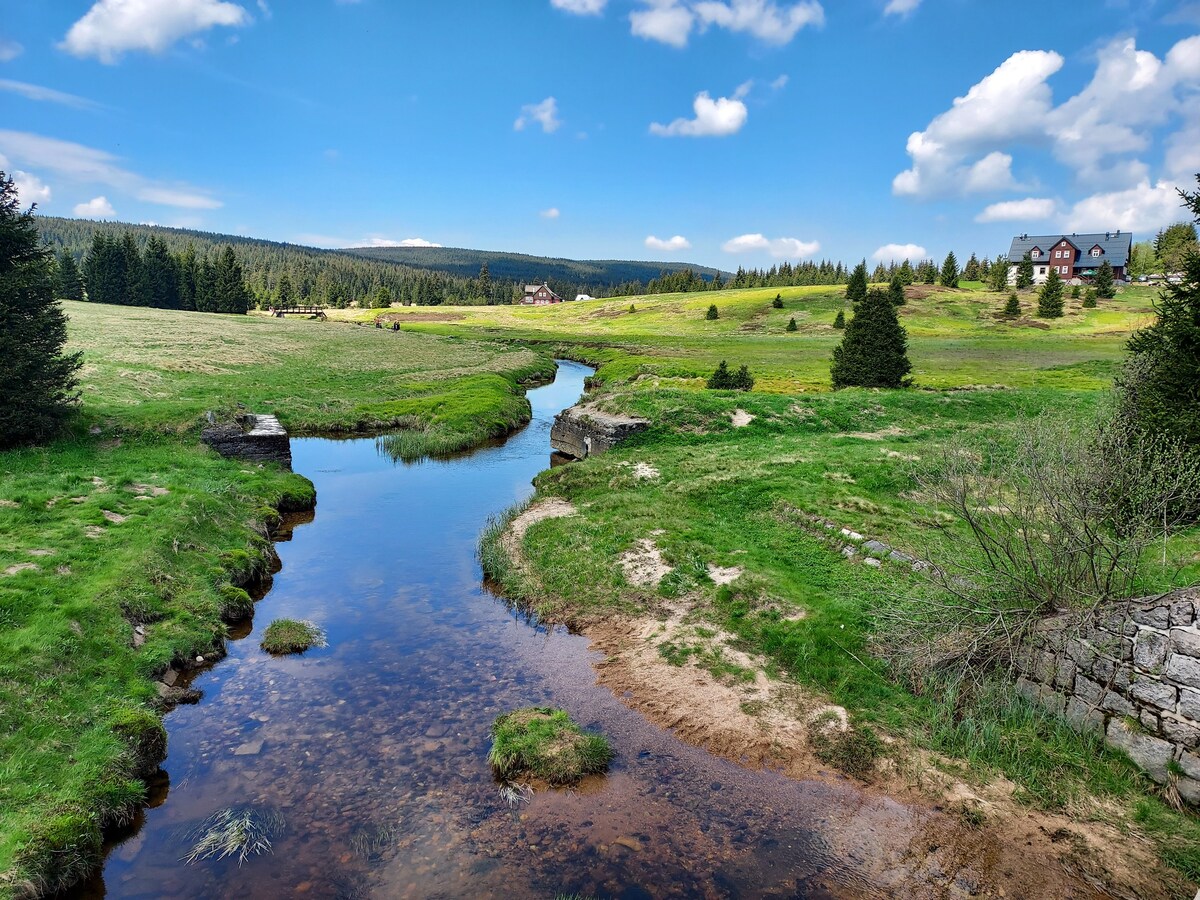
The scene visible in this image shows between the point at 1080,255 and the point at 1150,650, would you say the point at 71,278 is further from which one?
the point at 1080,255

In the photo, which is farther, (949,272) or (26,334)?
(949,272)

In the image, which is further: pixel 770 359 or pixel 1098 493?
pixel 770 359

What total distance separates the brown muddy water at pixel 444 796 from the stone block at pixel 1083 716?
3315 mm

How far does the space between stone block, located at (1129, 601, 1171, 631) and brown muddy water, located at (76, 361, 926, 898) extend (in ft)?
15.4

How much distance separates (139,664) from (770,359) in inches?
2376

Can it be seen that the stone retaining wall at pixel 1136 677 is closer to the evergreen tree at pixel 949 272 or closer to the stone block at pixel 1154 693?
the stone block at pixel 1154 693

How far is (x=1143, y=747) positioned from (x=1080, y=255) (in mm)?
150132

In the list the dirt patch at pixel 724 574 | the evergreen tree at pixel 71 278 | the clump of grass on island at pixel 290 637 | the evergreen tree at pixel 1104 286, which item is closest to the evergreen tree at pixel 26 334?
the clump of grass on island at pixel 290 637

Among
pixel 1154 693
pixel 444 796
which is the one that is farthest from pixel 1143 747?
pixel 444 796

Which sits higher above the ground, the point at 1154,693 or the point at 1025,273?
the point at 1025,273

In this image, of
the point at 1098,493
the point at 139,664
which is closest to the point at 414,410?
the point at 139,664

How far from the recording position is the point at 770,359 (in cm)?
6588

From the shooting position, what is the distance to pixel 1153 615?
32.5ft

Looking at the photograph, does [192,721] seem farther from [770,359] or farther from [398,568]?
[770,359]
